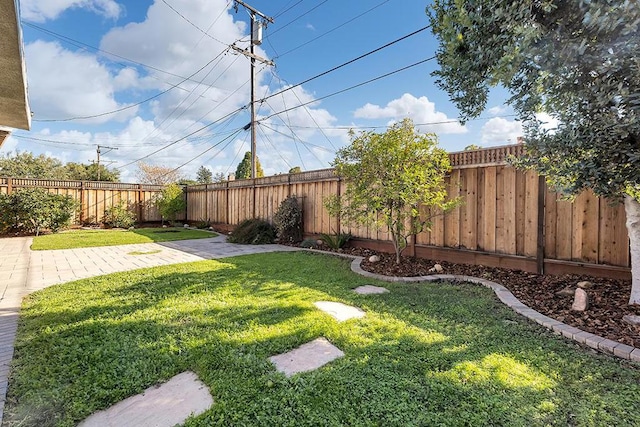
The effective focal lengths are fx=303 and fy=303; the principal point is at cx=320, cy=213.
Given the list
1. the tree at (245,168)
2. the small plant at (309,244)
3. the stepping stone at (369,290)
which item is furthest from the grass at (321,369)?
the tree at (245,168)

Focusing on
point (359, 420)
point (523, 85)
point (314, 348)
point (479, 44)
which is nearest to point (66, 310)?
point (314, 348)

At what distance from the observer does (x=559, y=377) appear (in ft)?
6.40

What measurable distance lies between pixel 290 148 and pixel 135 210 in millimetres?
7961

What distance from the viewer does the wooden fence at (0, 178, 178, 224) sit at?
11.4m

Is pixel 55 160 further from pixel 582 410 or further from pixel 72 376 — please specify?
pixel 582 410

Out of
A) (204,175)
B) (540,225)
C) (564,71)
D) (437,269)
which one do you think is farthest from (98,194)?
(204,175)

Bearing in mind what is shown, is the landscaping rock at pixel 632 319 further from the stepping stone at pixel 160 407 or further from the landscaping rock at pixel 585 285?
the stepping stone at pixel 160 407

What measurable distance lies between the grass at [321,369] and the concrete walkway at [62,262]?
0.40 feet

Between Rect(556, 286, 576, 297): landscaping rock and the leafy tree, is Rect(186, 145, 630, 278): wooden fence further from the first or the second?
the leafy tree

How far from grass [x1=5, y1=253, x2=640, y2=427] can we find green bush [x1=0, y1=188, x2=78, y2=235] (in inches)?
351

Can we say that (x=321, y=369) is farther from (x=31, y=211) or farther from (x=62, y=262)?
(x=31, y=211)

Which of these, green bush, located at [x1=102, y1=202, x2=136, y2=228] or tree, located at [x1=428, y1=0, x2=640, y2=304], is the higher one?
tree, located at [x1=428, y1=0, x2=640, y2=304]

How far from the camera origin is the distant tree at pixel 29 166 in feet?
83.2

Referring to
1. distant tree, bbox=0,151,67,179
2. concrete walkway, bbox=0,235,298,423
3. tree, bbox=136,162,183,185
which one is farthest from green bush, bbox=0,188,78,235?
distant tree, bbox=0,151,67,179
